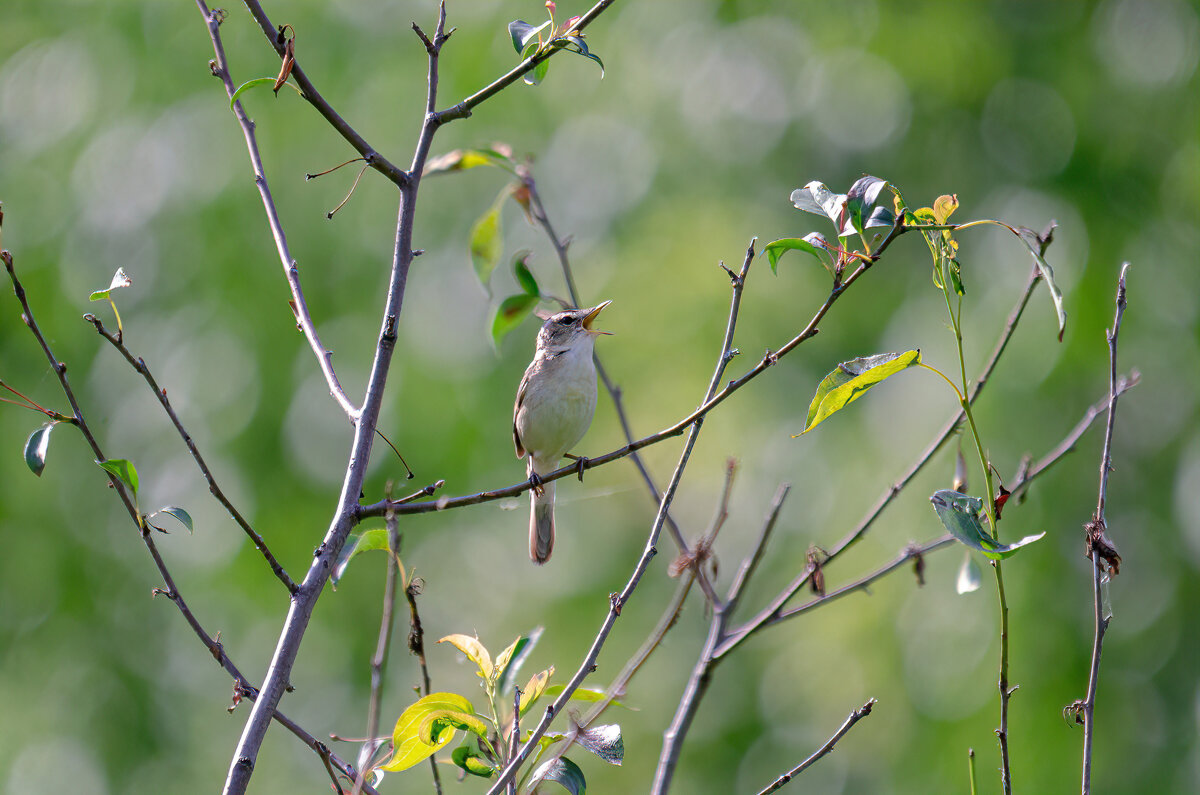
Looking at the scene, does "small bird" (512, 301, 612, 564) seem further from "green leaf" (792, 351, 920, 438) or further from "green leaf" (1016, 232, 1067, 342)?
"green leaf" (1016, 232, 1067, 342)

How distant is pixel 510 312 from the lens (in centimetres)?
224

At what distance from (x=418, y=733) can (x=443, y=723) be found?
5cm

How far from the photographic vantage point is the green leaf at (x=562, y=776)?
6.76 ft

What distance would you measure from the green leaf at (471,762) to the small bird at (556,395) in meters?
2.35

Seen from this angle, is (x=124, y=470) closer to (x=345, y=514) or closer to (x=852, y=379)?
(x=345, y=514)

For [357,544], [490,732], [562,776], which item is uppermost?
[357,544]

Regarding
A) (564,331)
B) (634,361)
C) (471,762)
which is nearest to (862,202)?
(471,762)

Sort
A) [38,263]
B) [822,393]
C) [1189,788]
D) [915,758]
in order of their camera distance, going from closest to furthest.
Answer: [822,393] < [1189,788] < [915,758] < [38,263]

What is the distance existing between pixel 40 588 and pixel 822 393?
420 inches

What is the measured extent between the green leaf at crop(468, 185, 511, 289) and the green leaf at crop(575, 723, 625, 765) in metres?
1.07

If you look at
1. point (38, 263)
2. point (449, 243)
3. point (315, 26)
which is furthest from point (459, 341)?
point (38, 263)

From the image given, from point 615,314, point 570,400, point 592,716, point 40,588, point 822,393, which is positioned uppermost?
point 615,314

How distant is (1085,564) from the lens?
6.23 m

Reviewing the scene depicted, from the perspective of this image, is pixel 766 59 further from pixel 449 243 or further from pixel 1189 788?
pixel 1189 788
